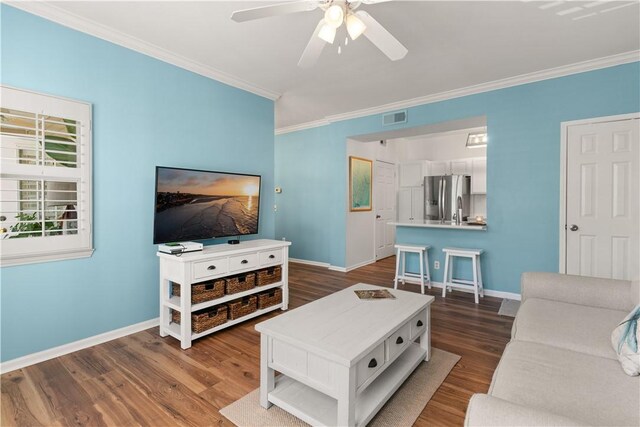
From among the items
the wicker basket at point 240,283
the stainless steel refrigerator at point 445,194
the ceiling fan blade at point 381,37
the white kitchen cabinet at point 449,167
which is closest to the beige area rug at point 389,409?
the wicker basket at point 240,283

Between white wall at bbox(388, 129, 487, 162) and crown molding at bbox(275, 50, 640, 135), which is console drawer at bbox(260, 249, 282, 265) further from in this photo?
white wall at bbox(388, 129, 487, 162)

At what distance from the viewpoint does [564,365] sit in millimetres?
1452

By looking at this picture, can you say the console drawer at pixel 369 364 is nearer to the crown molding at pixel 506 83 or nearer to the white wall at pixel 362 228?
the crown molding at pixel 506 83

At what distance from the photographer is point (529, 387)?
50.8 inches

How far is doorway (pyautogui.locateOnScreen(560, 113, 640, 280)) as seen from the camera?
3154 millimetres

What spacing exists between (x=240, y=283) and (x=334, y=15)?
2.36 metres

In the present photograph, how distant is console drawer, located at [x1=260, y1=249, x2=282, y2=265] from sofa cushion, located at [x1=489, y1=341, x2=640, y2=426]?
2.26 m

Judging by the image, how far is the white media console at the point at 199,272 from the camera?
2.59 m

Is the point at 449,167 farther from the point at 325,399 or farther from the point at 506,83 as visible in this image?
the point at 325,399

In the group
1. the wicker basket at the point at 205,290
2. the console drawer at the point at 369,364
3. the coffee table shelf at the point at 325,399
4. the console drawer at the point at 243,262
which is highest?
the console drawer at the point at 243,262

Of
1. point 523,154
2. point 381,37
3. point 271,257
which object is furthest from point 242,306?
point 523,154

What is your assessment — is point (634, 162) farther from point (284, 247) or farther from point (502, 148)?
point (284, 247)

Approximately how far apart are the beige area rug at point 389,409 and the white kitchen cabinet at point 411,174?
4775 millimetres

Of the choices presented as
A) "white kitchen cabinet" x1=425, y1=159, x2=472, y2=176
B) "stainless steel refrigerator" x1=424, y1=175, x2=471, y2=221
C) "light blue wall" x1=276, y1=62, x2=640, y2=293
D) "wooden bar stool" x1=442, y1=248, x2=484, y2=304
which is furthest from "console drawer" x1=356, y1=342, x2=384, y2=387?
"white kitchen cabinet" x1=425, y1=159, x2=472, y2=176
